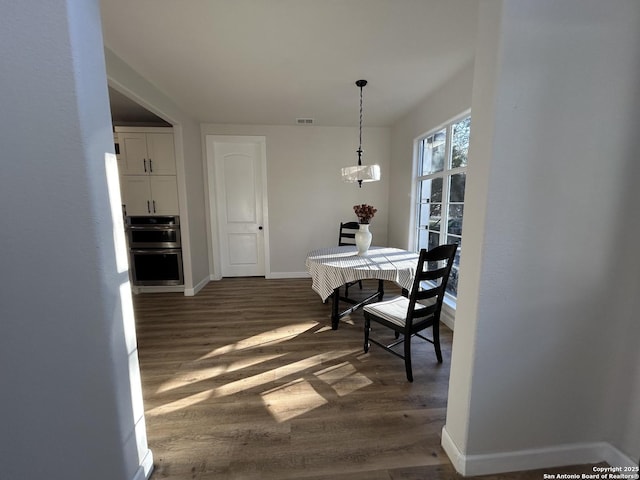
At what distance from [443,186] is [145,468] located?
10.9 ft

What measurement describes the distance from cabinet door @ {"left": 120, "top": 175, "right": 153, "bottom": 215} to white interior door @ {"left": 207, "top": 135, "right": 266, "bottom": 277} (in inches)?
38.5

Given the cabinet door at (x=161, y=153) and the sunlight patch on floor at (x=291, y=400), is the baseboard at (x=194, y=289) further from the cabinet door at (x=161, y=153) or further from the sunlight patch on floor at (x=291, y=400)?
the sunlight patch on floor at (x=291, y=400)

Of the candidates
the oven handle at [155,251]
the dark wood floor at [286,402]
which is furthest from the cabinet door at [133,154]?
the dark wood floor at [286,402]

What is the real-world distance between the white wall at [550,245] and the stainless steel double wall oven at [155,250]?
12.1 ft

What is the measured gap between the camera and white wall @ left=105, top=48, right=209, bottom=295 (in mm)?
2775

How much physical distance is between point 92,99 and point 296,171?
3399 millimetres

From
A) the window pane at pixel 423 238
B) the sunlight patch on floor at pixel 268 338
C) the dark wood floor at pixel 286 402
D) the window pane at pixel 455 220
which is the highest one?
the window pane at pixel 455 220

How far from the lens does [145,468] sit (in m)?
1.18

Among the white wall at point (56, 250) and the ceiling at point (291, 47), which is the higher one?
the ceiling at point (291, 47)

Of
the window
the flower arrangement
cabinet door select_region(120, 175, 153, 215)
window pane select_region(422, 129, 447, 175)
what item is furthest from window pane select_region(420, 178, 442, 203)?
cabinet door select_region(120, 175, 153, 215)

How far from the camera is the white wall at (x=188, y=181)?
2.78 metres

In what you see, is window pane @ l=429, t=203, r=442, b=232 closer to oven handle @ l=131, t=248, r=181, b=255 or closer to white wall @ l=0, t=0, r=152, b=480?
white wall @ l=0, t=0, r=152, b=480

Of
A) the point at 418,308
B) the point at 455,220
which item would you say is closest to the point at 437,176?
the point at 455,220

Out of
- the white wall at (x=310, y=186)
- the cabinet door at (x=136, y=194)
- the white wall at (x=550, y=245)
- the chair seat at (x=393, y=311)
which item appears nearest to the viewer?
the white wall at (x=550, y=245)
